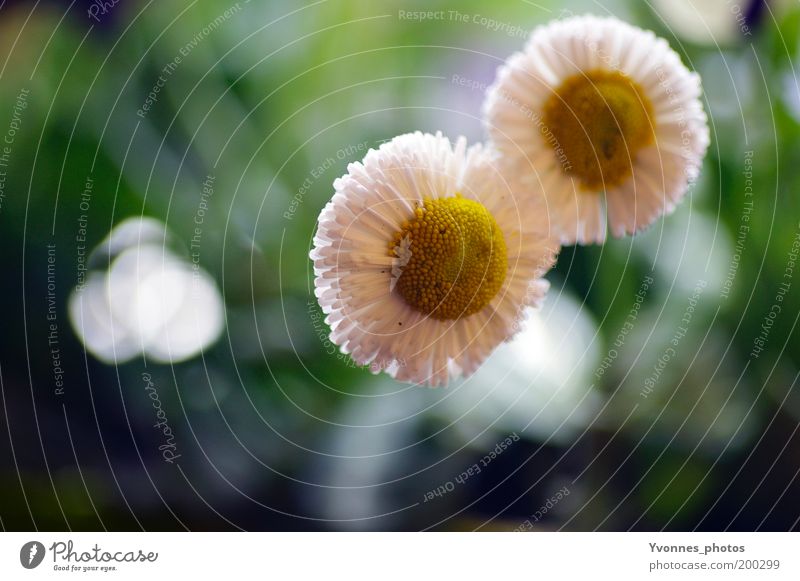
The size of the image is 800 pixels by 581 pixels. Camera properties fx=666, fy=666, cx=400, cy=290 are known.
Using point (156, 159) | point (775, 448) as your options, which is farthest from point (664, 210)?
point (156, 159)

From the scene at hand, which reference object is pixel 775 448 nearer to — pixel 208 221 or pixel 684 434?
pixel 684 434

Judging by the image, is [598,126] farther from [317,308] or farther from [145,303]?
[145,303]

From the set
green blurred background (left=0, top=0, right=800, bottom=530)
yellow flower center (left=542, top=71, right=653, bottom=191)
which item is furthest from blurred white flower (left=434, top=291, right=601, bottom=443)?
yellow flower center (left=542, top=71, right=653, bottom=191)
